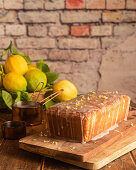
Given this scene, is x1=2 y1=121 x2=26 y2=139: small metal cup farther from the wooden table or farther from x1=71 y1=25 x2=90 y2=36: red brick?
x1=71 y1=25 x2=90 y2=36: red brick

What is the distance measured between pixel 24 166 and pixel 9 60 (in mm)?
755

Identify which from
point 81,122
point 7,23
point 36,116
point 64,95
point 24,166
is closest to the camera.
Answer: point 24,166

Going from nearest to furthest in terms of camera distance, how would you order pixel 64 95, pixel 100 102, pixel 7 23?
pixel 100 102 → pixel 64 95 → pixel 7 23

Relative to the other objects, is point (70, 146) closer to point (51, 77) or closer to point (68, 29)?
point (51, 77)

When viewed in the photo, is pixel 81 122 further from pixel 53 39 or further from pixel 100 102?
pixel 53 39

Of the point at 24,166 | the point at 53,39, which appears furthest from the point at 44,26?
the point at 24,166

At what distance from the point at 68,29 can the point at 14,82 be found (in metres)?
0.98

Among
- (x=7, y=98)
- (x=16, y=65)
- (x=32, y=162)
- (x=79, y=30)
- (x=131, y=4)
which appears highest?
(x=131, y=4)

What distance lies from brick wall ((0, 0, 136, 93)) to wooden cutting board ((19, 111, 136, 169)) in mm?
1234

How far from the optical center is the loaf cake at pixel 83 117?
1.04m

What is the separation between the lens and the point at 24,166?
912 millimetres

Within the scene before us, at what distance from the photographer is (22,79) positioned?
4.77ft

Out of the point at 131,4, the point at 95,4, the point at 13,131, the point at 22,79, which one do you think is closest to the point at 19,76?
the point at 22,79

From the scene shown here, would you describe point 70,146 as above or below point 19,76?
below
